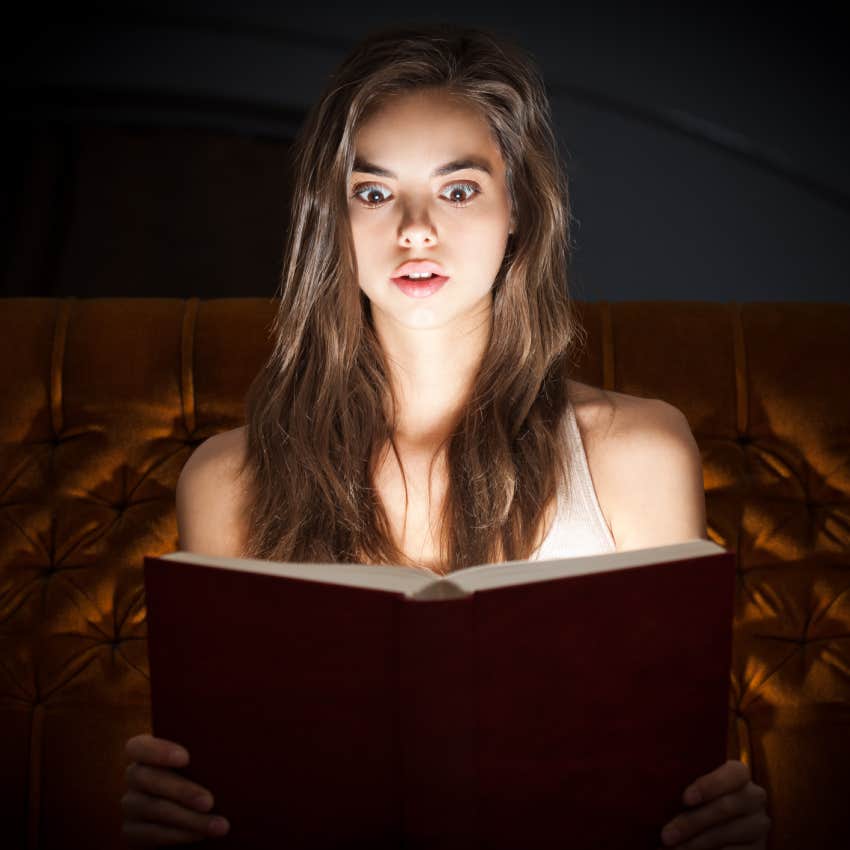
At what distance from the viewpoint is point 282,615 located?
0.74 meters

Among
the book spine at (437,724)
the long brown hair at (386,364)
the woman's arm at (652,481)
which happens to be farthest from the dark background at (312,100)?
the book spine at (437,724)

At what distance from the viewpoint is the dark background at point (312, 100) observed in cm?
195

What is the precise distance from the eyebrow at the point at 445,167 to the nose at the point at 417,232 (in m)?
0.06

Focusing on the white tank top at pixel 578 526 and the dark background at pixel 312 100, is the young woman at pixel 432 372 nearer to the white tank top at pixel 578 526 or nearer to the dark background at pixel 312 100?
the white tank top at pixel 578 526

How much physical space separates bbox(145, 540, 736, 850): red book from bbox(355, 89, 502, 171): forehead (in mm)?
580

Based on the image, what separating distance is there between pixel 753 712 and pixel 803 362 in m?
0.49

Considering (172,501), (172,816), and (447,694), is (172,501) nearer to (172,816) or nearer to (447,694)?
(172,816)

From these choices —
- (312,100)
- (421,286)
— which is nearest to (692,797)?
(421,286)

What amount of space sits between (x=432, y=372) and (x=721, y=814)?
0.67m

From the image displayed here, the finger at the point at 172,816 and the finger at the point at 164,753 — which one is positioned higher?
the finger at the point at 164,753

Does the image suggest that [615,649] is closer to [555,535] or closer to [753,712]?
[555,535]

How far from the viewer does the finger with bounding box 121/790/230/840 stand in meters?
0.80

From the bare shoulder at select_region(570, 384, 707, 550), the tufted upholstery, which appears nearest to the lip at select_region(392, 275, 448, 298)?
the bare shoulder at select_region(570, 384, 707, 550)

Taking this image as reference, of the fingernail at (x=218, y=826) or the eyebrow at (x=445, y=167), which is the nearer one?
the fingernail at (x=218, y=826)
